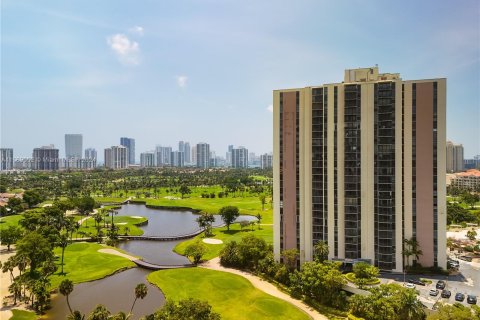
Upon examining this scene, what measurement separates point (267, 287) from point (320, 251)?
12.1m

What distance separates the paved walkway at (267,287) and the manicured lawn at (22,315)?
107 feet

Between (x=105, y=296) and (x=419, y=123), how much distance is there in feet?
218

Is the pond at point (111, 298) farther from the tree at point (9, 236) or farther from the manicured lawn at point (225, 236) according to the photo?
the tree at point (9, 236)

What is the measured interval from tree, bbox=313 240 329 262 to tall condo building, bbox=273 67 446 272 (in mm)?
1852

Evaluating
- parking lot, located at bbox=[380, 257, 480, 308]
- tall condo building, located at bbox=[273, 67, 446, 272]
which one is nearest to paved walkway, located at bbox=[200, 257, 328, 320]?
tall condo building, located at bbox=[273, 67, 446, 272]

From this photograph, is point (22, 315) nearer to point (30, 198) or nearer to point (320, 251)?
point (320, 251)

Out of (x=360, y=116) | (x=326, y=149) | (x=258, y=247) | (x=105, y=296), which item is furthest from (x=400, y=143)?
(x=105, y=296)

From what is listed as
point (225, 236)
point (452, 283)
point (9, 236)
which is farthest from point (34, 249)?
point (452, 283)

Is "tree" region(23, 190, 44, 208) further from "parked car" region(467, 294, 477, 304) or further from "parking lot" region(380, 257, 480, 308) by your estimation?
"parked car" region(467, 294, 477, 304)

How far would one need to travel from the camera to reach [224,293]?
56.3 meters

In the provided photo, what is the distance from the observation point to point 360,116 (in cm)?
6125

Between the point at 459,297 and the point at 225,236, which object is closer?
the point at 459,297

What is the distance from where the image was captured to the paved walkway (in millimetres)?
49906

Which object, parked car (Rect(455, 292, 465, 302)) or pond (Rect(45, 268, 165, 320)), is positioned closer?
parked car (Rect(455, 292, 465, 302))
